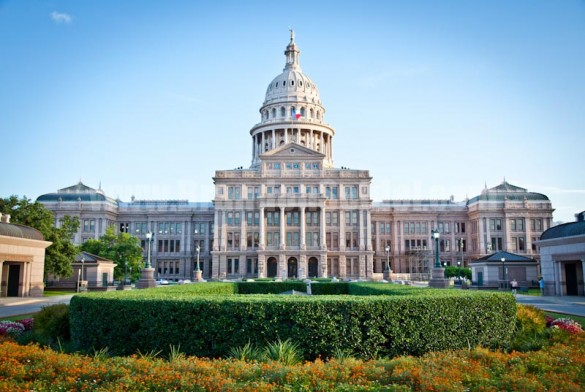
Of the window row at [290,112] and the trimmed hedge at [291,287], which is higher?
the window row at [290,112]

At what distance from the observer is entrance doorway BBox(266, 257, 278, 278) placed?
287ft

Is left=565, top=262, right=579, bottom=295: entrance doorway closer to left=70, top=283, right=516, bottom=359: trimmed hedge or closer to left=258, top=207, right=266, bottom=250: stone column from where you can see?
left=70, top=283, right=516, bottom=359: trimmed hedge

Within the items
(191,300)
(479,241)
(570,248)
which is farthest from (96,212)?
(191,300)

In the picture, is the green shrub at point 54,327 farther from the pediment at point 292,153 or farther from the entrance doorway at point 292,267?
the pediment at point 292,153

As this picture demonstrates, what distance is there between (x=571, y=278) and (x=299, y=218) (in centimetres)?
4952

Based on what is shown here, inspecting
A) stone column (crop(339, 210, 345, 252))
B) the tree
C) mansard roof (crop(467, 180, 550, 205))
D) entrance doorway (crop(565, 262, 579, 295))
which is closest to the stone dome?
stone column (crop(339, 210, 345, 252))

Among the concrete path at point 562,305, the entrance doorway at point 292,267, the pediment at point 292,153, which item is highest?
the pediment at point 292,153

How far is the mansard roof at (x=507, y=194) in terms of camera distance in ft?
326

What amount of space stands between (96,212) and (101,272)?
136 feet

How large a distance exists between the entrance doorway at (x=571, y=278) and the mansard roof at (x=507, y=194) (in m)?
55.2

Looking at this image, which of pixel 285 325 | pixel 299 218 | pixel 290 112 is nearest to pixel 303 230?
pixel 299 218

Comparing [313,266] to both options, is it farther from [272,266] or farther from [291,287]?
[291,287]

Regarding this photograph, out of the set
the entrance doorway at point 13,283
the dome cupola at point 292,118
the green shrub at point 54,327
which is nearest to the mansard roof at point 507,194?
the dome cupola at point 292,118

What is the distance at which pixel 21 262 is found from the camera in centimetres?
4359
